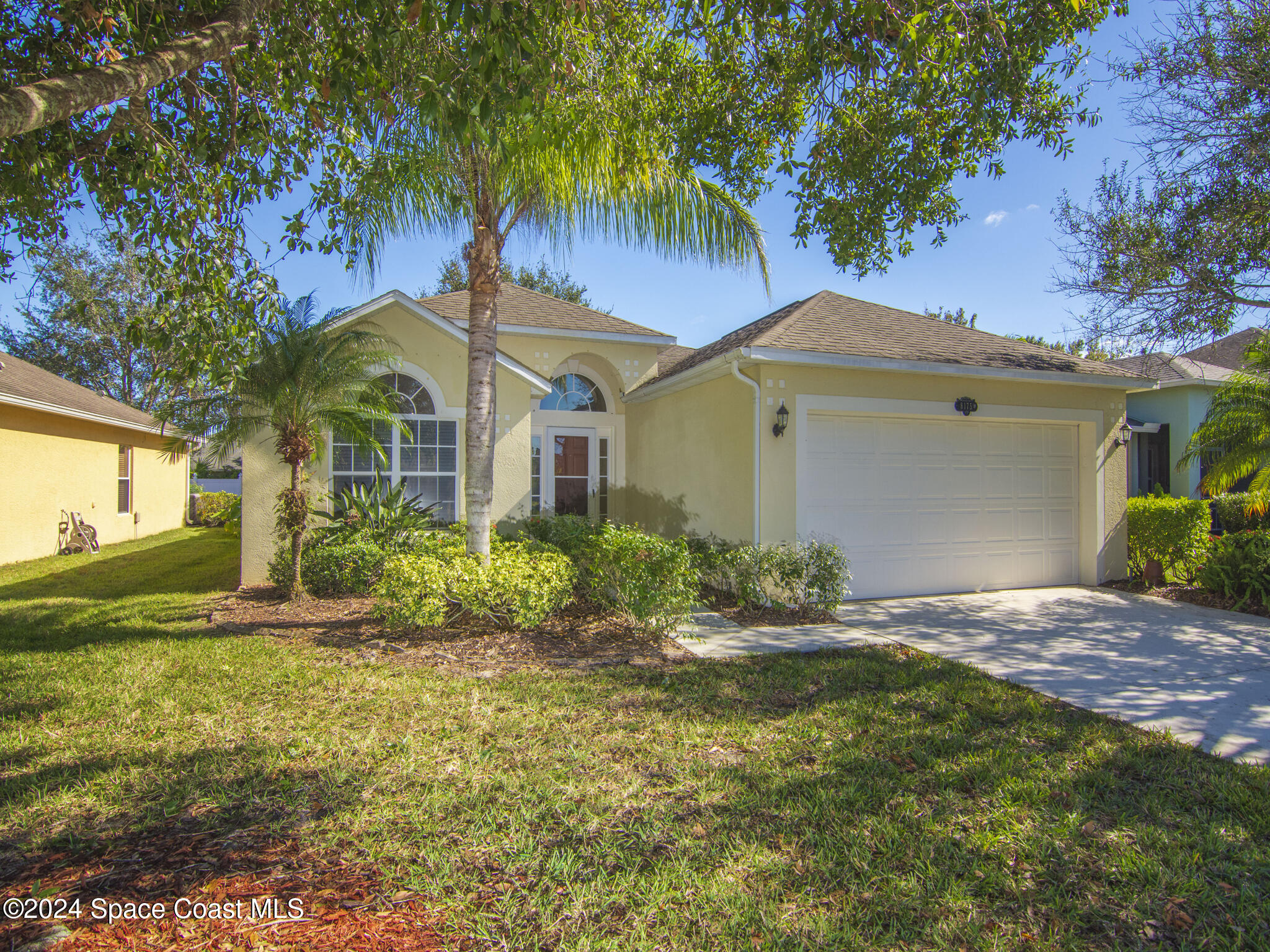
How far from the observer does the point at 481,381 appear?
7160 mm

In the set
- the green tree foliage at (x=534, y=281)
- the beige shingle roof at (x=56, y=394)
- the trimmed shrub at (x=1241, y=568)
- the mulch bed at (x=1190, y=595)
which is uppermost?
the green tree foliage at (x=534, y=281)

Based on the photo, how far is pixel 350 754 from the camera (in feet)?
12.9

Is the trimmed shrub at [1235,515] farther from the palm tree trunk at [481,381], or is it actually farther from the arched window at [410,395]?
the arched window at [410,395]

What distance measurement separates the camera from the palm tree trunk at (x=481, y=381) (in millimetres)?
7156

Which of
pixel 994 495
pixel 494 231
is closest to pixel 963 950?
pixel 494 231

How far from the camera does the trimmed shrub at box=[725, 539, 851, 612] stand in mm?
7930

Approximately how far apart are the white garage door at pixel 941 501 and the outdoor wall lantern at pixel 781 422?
484 millimetres

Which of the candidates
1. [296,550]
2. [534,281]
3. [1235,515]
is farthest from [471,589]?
[534,281]

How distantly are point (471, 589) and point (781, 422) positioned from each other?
437 cm

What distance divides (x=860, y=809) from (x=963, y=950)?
3.08 feet

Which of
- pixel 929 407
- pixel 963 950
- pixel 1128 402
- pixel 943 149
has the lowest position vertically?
pixel 963 950

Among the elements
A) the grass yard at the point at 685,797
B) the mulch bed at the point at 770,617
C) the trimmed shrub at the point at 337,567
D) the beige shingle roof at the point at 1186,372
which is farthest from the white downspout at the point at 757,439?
the beige shingle roof at the point at 1186,372

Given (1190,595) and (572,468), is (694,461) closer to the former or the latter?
(572,468)

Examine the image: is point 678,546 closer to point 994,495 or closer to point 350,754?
point 350,754
